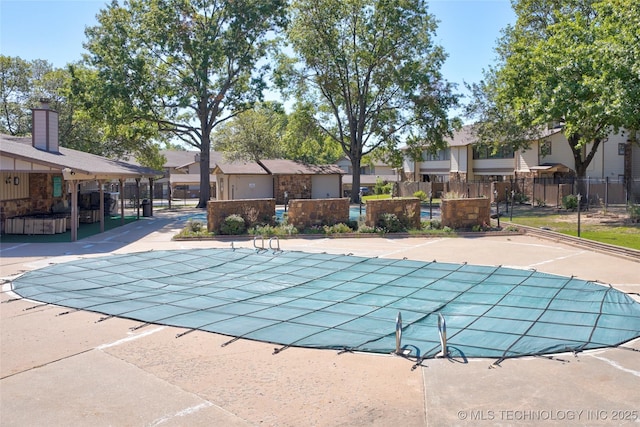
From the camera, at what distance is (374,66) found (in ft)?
133

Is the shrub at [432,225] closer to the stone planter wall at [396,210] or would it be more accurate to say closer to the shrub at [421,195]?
the stone planter wall at [396,210]

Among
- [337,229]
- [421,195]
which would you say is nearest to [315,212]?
[337,229]

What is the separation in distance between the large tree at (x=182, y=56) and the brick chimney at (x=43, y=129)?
9463mm

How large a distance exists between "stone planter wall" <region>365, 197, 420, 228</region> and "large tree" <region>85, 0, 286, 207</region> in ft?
59.7

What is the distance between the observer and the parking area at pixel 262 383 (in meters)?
5.69

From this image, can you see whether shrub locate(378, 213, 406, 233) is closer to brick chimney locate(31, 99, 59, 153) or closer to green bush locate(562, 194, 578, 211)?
green bush locate(562, 194, 578, 211)

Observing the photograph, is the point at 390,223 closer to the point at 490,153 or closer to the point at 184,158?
the point at 490,153

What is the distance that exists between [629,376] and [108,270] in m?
11.9

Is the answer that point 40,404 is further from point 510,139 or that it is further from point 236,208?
point 510,139

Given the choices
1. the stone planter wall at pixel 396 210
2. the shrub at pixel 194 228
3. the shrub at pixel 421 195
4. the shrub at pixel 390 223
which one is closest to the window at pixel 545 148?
the shrub at pixel 421 195

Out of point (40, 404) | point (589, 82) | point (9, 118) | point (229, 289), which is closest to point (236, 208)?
point (229, 289)

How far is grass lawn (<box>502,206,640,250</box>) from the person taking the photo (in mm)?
19312

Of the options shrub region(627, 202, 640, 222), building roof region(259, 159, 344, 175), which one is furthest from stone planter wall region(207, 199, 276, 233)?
building roof region(259, 159, 344, 175)

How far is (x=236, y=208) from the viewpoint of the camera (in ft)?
73.8
